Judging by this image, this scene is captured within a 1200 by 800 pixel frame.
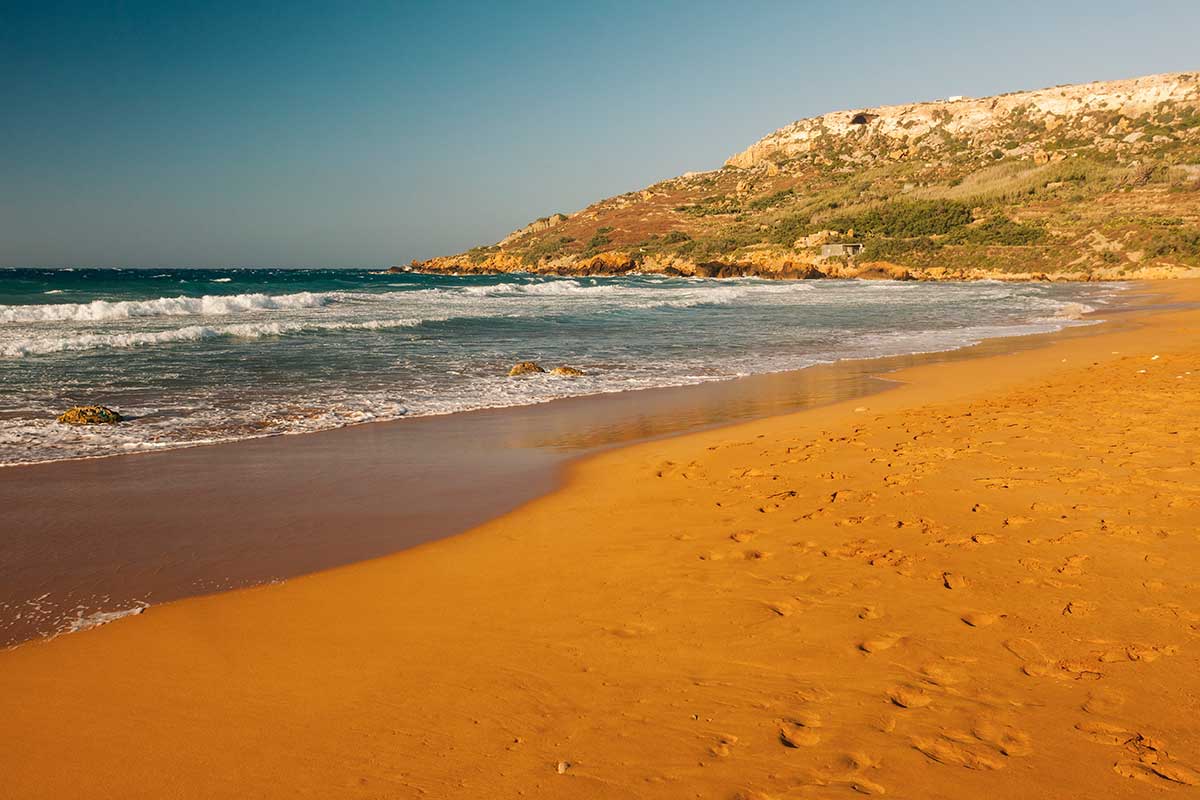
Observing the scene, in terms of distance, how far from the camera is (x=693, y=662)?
11.2ft

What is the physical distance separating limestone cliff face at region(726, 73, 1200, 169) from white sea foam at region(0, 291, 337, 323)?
85.9 metres

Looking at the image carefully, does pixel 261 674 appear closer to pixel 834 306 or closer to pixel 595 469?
pixel 595 469

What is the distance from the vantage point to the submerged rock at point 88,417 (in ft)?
28.9

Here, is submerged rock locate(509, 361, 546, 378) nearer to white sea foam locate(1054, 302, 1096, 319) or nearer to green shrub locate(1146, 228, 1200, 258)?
white sea foam locate(1054, 302, 1096, 319)

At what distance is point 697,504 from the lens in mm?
5863

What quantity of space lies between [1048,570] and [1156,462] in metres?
2.85

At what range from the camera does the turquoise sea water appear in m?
9.70

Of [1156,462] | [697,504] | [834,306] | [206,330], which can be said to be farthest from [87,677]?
[834,306]

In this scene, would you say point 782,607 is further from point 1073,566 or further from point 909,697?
point 1073,566

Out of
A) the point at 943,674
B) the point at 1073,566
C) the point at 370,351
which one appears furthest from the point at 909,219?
the point at 943,674

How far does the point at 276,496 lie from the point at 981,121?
118 metres

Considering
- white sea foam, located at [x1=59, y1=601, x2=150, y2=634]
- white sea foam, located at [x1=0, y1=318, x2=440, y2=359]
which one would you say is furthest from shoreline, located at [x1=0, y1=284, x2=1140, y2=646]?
white sea foam, located at [x1=0, y1=318, x2=440, y2=359]

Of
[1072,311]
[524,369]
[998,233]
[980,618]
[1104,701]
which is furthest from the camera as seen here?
[998,233]

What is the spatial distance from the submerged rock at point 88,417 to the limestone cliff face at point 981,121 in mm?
94920
